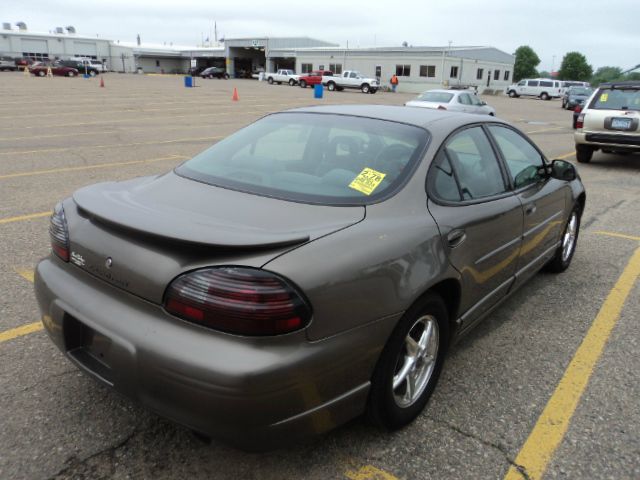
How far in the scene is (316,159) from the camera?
2891mm

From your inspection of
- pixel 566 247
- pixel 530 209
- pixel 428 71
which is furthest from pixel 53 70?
pixel 530 209

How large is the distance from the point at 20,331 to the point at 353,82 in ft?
140

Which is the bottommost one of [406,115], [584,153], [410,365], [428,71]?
[584,153]

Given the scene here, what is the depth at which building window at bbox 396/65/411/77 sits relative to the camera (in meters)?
57.9

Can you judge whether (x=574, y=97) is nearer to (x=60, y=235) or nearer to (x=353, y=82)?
(x=353, y=82)

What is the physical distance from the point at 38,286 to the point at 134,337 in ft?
2.75

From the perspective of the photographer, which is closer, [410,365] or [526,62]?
[410,365]

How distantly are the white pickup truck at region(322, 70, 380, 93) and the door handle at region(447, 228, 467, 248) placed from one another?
4208 cm

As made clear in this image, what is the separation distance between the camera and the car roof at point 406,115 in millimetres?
3057

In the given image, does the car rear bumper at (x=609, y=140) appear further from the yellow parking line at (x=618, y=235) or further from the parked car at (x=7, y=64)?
the parked car at (x=7, y=64)

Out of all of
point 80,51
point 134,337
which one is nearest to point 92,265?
point 134,337

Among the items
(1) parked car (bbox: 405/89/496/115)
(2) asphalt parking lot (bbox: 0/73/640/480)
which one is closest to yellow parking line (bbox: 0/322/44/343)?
(2) asphalt parking lot (bbox: 0/73/640/480)

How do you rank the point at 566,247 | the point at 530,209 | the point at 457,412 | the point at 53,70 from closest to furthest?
the point at 457,412
the point at 530,209
the point at 566,247
the point at 53,70

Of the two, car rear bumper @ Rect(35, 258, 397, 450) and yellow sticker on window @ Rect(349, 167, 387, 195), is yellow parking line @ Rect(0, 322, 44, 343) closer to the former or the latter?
car rear bumper @ Rect(35, 258, 397, 450)
